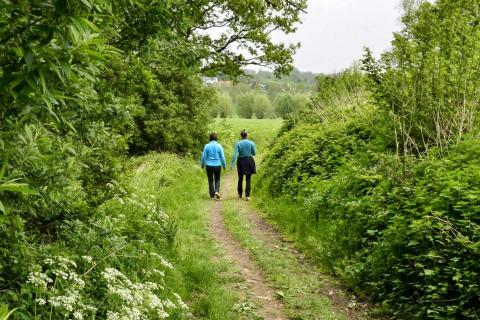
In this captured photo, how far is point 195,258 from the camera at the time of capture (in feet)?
22.9

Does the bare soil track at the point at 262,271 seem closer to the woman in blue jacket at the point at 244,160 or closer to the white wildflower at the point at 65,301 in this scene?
the white wildflower at the point at 65,301

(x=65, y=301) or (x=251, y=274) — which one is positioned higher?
(x=65, y=301)

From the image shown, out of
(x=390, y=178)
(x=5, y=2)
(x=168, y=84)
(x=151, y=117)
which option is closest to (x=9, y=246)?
(x=5, y=2)

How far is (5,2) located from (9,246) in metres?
2.29

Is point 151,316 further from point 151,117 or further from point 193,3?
point 151,117

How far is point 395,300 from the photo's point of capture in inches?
219

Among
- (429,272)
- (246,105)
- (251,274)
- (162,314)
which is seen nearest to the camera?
(162,314)

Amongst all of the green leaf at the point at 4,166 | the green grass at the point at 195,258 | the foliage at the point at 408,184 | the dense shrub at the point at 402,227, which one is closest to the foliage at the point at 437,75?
the foliage at the point at 408,184

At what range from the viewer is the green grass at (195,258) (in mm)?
5457

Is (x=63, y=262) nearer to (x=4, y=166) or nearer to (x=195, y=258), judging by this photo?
(x=4, y=166)

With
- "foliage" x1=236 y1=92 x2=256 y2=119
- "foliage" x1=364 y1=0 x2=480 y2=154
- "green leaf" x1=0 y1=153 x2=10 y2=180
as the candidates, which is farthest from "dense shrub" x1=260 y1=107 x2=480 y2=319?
"foliage" x1=236 y1=92 x2=256 y2=119

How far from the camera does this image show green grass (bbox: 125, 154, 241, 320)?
5457mm

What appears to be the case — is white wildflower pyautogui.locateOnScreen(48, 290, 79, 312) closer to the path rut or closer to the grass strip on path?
the path rut

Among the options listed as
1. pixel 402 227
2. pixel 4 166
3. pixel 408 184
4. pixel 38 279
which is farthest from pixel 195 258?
pixel 4 166
